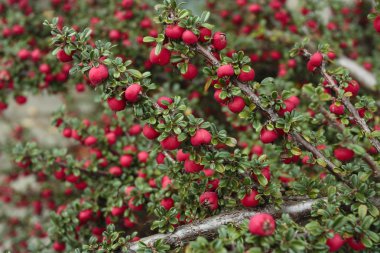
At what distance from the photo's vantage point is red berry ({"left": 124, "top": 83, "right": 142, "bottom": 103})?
1.54m

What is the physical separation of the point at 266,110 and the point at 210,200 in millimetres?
437

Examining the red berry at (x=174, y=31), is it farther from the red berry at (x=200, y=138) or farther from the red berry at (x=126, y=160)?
the red berry at (x=126, y=160)

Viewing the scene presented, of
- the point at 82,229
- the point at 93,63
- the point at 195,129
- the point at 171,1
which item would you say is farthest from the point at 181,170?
the point at 82,229

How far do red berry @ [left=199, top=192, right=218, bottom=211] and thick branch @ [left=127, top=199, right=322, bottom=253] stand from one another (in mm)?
54

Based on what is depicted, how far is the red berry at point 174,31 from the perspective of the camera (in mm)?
1589

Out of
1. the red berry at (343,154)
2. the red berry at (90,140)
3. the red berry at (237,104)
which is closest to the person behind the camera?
the red berry at (237,104)

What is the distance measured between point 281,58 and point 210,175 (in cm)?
169

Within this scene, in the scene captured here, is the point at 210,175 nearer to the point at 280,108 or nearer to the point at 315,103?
the point at 280,108

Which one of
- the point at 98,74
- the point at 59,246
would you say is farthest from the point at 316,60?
the point at 59,246

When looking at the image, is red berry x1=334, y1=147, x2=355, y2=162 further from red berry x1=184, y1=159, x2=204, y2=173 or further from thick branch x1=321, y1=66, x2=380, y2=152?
red berry x1=184, y1=159, x2=204, y2=173

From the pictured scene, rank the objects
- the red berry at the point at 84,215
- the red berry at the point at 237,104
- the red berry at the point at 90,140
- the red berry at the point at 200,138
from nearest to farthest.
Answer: the red berry at the point at 200,138 < the red berry at the point at 237,104 < the red berry at the point at 84,215 < the red berry at the point at 90,140

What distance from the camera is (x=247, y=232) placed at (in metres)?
1.40

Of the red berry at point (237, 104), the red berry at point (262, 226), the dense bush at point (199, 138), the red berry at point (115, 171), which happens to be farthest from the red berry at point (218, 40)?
the red berry at point (115, 171)

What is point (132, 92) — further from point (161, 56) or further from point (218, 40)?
point (218, 40)
